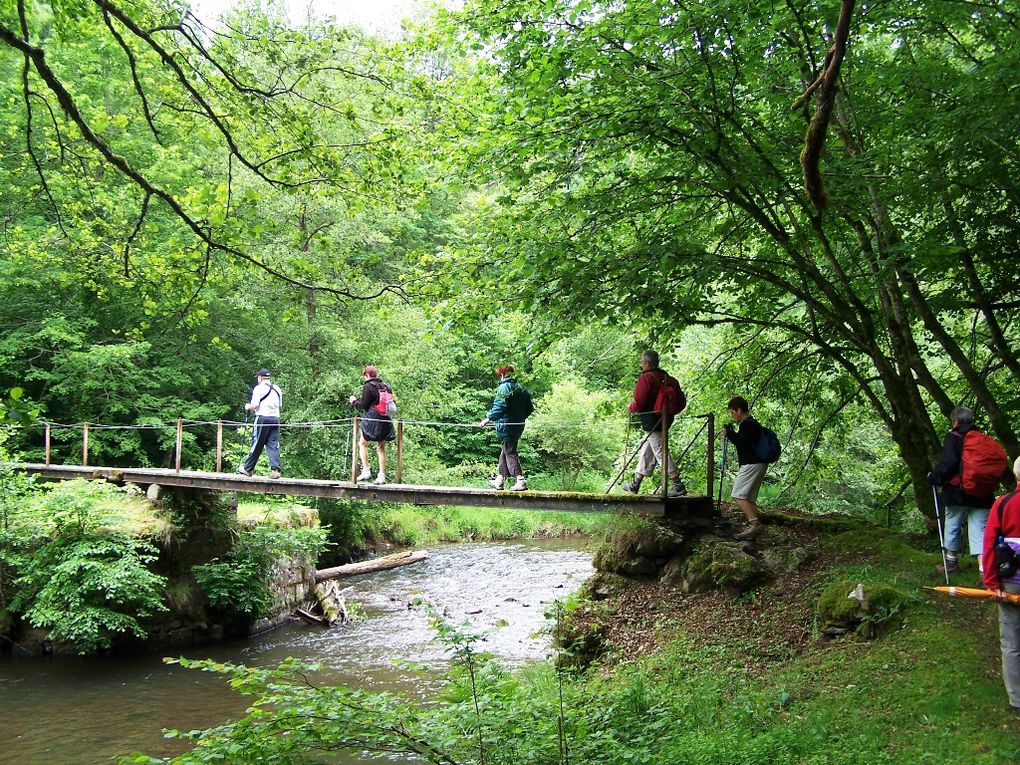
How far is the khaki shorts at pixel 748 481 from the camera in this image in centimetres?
922

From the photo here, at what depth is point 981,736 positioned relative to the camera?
5.18 metres

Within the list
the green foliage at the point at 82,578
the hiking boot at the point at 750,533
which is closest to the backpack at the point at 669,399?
the hiking boot at the point at 750,533

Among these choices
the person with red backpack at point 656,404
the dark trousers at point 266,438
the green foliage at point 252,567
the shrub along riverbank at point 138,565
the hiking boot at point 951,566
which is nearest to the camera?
the hiking boot at point 951,566

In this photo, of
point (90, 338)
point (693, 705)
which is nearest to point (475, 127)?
point (693, 705)

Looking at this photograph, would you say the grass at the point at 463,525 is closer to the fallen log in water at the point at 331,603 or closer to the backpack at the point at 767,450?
the fallen log in water at the point at 331,603

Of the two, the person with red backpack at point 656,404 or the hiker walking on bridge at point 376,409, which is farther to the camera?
the hiker walking on bridge at point 376,409

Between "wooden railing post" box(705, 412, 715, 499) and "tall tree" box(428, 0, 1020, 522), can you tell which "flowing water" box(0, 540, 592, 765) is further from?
"tall tree" box(428, 0, 1020, 522)

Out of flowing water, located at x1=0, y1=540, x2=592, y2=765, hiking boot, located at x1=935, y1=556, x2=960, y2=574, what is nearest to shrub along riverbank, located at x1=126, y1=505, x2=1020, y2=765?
hiking boot, located at x1=935, y1=556, x2=960, y2=574

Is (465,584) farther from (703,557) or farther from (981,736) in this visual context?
(981,736)

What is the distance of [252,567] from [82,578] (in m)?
2.85

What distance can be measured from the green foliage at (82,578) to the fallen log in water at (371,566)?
Result: 4.10 meters

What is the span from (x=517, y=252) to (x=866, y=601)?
461 centimetres

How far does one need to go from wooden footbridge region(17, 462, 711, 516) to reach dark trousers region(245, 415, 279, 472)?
34 cm

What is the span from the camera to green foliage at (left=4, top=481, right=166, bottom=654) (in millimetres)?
11711
